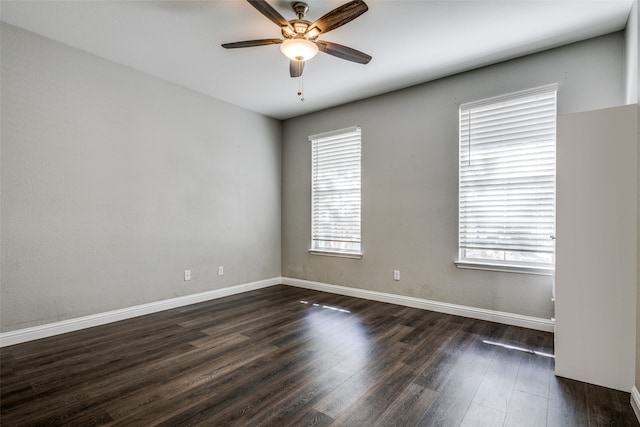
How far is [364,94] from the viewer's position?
173 inches

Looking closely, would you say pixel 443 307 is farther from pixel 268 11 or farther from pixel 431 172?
pixel 268 11

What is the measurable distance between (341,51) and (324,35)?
0.38 meters

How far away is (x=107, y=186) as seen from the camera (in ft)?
11.3

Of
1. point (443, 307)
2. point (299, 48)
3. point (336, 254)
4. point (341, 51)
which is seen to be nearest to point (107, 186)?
point (299, 48)

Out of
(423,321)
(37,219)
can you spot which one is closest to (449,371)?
(423,321)

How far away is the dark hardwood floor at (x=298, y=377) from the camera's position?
1.85m

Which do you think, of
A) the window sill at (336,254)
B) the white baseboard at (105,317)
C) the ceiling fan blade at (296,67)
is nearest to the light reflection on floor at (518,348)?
the window sill at (336,254)

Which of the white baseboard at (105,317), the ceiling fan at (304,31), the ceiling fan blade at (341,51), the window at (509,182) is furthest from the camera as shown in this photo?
the window at (509,182)

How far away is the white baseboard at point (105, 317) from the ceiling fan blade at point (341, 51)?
3.42m

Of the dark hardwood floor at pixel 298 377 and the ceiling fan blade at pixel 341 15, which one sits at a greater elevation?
the ceiling fan blade at pixel 341 15

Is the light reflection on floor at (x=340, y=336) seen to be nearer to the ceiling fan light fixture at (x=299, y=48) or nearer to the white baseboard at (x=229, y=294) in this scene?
the white baseboard at (x=229, y=294)

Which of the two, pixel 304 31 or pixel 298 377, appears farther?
pixel 304 31

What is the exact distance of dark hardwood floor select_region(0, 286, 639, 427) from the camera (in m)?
1.85

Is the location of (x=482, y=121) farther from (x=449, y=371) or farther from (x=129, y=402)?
(x=129, y=402)
